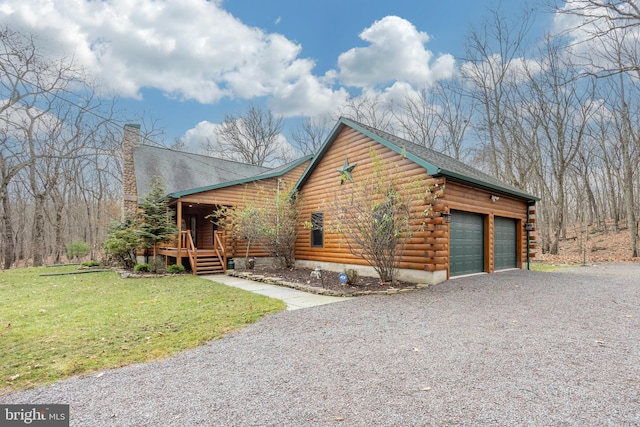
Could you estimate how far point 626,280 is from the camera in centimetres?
877

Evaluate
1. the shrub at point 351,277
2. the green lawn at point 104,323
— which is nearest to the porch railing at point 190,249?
the green lawn at point 104,323

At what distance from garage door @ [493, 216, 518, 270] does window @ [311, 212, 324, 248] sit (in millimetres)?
6030

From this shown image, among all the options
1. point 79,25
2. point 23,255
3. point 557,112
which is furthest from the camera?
point 23,255

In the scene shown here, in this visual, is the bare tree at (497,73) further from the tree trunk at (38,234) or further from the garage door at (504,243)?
the tree trunk at (38,234)

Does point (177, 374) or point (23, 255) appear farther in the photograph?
point (23, 255)

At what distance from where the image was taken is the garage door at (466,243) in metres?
8.91

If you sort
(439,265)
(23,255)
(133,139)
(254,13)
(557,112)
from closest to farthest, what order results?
(439,265) < (254,13) < (133,139) < (557,112) < (23,255)

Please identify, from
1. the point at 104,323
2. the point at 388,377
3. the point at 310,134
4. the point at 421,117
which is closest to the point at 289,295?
the point at 104,323

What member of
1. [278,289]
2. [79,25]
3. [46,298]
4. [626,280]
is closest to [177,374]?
[278,289]

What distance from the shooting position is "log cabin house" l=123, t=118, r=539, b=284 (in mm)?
8320

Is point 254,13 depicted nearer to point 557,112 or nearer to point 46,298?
point 46,298

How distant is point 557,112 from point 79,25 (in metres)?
23.6

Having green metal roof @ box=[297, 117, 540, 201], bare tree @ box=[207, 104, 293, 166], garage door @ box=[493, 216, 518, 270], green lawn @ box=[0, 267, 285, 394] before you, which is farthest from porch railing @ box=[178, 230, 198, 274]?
bare tree @ box=[207, 104, 293, 166]

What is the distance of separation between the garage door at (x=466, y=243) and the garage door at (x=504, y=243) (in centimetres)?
107
